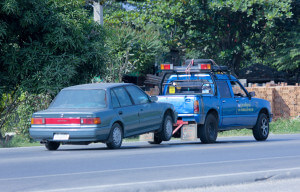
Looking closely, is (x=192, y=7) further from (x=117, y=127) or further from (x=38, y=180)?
(x=38, y=180)

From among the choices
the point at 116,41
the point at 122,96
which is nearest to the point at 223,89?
the point at 122,96

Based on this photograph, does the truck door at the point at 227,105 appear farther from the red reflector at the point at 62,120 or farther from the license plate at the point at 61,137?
the license plate at the point at 61,137

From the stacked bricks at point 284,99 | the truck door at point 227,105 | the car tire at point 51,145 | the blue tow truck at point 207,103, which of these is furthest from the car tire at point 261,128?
the stacked bricks at point 284,99

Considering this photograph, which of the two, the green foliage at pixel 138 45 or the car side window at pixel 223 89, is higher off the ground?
the green foliage at pixel 138 45

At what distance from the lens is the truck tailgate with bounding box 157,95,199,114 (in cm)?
1767

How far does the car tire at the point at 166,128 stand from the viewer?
56.6 ft

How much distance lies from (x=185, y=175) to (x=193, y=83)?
29.3ft

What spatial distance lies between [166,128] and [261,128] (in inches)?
162

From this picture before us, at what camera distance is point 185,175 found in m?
10.2

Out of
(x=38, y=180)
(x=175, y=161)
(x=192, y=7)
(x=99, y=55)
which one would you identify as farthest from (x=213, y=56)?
(x=38, y=180)

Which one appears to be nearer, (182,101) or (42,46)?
(182,101)

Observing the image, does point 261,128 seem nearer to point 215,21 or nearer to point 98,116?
point 98,116

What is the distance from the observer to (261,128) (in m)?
20.1

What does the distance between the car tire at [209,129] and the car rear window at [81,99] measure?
367 centimetres
